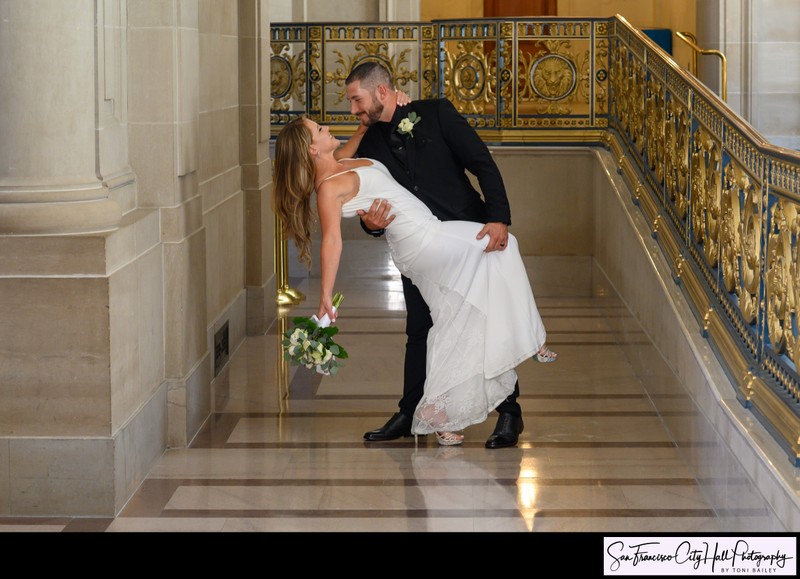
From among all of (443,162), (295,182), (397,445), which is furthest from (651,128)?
(295,182)

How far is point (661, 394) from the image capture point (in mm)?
6855

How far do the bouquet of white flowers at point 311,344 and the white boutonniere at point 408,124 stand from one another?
93cm

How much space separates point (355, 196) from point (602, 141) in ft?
17.6

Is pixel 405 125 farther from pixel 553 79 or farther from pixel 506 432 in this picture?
pixel 553 79

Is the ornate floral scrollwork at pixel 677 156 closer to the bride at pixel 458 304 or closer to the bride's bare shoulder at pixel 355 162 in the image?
the bride at pixel 458 304

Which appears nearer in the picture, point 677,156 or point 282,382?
point 677,156

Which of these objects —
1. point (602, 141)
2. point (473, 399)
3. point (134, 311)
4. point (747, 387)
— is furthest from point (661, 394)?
point (602, 141)

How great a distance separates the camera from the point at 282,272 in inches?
415

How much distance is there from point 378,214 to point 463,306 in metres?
0.61

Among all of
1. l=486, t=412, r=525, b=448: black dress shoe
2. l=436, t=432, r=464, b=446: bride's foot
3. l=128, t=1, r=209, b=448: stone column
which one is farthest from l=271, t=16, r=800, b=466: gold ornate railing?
l=128, t=1, r=209, b=448: stone column

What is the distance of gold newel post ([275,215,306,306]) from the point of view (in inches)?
410

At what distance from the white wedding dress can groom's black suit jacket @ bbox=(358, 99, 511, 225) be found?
0.11m

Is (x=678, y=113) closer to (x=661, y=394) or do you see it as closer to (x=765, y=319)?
(x=661, y=394)

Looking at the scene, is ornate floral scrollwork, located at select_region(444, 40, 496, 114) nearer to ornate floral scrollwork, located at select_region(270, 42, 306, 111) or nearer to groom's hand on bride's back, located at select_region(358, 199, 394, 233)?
ornate floral scrollwork, located at select_region(270, 42, 306, 111)
